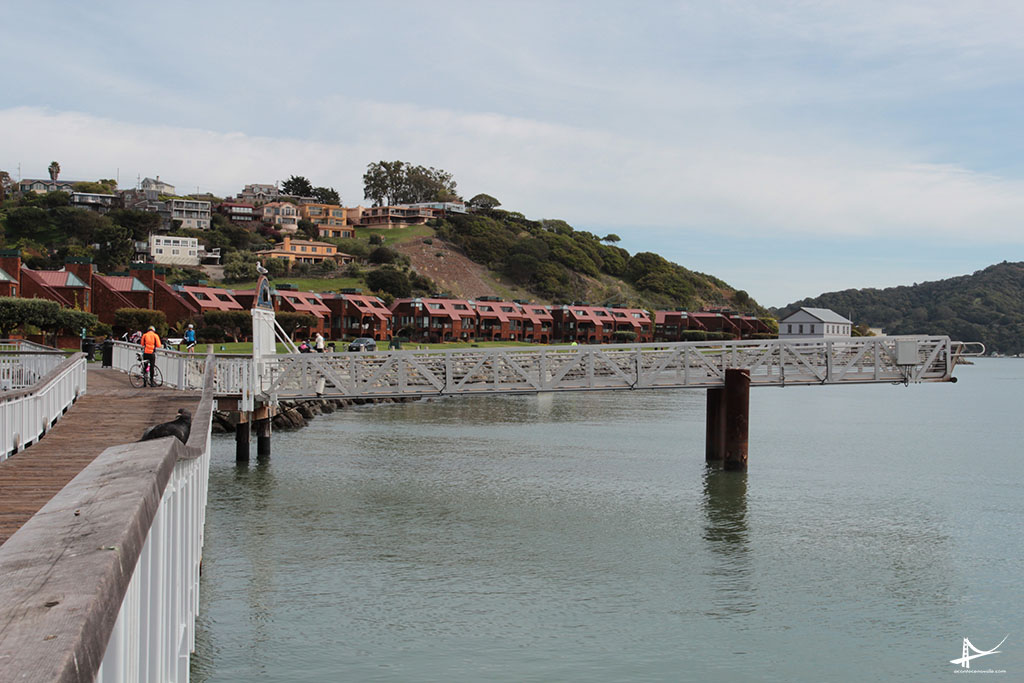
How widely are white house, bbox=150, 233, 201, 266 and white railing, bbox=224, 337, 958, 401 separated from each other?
11768cm

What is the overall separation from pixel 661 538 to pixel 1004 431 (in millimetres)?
33661

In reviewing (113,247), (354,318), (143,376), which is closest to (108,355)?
(143,376)

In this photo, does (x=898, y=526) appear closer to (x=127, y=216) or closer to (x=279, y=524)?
(x=279, y=524)

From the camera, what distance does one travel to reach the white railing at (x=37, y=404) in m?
12.0

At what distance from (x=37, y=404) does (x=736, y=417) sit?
67.9 feet

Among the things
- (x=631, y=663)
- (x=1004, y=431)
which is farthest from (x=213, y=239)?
(x=631, y=663)

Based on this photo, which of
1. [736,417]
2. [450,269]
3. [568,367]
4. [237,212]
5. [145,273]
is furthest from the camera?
[237,212]

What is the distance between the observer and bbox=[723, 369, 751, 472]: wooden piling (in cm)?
2850

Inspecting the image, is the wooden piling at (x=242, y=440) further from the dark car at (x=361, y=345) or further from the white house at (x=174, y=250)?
the white house at (x=174, y=250)

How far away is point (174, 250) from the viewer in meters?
141

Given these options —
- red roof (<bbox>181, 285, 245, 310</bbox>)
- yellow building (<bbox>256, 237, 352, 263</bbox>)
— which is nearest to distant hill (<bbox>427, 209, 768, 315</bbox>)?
yellow building (<bbox>256, 237, 352, 263</bbox>)

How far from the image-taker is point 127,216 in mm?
148500

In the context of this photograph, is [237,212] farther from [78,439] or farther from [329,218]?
[78,439]

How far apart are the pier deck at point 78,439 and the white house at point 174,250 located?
120764 mm
